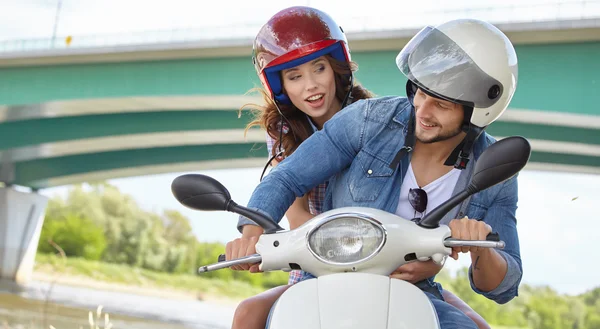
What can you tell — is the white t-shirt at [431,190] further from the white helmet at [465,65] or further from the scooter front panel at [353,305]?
the scooter front panel at [353,305]

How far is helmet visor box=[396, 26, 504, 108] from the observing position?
2.48 metres

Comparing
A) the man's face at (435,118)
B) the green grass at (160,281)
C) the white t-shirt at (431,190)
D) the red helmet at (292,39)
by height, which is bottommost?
the green grass at (160,281)

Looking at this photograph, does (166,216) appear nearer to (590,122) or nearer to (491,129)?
(491,129)

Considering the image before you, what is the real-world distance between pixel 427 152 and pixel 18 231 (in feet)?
88.3

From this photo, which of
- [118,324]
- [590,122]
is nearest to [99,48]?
[118,324]

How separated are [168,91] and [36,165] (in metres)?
11.1

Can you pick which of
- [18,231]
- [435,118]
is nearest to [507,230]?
[435,118]

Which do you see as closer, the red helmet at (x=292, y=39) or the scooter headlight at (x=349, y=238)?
the scooter headlight at (x=349, y=238)

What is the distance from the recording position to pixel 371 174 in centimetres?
278

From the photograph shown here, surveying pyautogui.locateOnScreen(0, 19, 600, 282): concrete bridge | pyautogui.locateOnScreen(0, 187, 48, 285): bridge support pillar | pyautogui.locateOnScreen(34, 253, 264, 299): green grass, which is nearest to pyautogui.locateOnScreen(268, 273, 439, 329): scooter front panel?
pyautogui.locateOnScreen(0, 19, 600, 282): concrete bridge

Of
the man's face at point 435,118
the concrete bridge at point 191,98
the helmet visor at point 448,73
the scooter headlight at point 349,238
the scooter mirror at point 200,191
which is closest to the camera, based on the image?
the scooter headlight at point 349,238

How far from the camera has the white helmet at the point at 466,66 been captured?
249cm

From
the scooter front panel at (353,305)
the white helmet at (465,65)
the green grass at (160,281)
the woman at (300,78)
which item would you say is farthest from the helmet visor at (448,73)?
the green grass at (160,281)

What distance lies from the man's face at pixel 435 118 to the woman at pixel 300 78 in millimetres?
883
